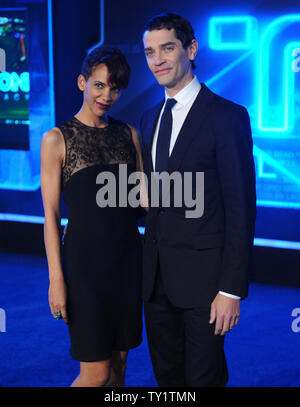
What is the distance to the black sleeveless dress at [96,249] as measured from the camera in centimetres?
237

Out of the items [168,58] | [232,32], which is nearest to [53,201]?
[168,58]

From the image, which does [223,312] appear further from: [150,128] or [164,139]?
[150,128]

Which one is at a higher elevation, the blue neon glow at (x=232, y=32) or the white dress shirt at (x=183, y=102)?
the blue neon glow at (x=232, y=32)

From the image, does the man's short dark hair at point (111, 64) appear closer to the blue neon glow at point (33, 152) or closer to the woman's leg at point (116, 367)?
the woman's leg at point (116, 367)

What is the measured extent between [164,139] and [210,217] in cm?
36

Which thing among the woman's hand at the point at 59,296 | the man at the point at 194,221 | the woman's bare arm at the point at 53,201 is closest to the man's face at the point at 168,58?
the man at the point at 194,221

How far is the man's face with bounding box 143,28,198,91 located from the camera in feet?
7.40

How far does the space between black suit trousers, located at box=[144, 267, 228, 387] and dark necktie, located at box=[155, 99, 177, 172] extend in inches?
17.8

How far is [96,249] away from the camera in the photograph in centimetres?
240

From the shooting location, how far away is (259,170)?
207 inches

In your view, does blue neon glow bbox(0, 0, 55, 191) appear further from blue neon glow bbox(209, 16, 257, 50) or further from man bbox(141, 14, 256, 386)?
man bbox(141, 14, 256, 386)
